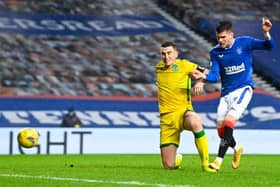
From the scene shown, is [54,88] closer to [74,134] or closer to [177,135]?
[74,134]

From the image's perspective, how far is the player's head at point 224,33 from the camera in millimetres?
11773

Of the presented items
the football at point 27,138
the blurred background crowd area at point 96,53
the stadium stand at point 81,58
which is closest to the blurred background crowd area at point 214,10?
the blurred background crowd area at point 96,53

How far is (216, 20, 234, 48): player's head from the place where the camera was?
11773mm

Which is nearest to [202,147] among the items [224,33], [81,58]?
[224,33]

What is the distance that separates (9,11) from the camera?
27812 millimetres

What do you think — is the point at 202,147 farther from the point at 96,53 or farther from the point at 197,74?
the point at 96,53

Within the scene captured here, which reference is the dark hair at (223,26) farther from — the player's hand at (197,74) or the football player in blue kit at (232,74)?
the player's hand at (197,74)

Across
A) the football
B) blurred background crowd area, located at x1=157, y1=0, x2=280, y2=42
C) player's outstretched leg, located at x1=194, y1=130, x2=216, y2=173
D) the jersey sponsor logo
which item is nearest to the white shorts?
the jersey sponsor logo

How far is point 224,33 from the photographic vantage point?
11891 millimetres

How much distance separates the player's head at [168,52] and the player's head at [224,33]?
63 centimetres

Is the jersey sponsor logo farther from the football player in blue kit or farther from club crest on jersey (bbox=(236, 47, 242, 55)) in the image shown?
club crest on jersey (bbox=(236, 47, 242, 55))

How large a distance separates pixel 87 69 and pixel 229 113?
14.7 meters

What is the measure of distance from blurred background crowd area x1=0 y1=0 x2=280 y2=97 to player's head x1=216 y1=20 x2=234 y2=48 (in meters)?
13.4

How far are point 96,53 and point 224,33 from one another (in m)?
15.5
